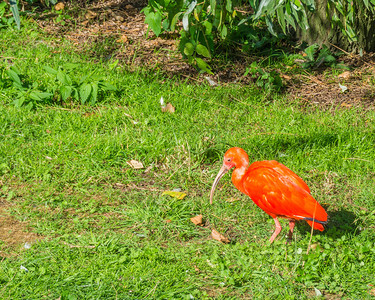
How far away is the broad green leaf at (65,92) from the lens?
17.4ft

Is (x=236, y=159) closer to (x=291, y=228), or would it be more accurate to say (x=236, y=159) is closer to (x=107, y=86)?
(x=291, y=228)

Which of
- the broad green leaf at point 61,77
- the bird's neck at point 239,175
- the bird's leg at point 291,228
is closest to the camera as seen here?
the bird's leg at point 291,228

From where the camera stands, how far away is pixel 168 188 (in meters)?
4.57

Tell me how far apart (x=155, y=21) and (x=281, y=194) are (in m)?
2.95

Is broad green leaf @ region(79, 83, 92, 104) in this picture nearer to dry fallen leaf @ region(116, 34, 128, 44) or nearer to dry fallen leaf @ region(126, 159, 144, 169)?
dry fallen leaf @ region(126, 159, 144, 169)

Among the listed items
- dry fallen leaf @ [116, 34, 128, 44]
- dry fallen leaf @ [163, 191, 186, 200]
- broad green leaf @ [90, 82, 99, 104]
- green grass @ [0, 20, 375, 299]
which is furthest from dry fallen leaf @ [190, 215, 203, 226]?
dry fallen leaf @ [116, 34, 128, 44]

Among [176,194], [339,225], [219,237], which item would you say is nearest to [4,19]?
[176,194]

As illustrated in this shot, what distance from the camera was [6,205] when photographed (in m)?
4.29

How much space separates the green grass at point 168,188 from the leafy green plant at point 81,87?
0.45 ft

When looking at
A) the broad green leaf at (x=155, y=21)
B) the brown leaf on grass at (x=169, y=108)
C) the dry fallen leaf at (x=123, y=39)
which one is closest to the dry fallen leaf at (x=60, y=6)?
the dry fallen leaf at (x=123, y=39)

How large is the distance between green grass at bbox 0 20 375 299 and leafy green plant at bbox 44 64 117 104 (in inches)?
5.4

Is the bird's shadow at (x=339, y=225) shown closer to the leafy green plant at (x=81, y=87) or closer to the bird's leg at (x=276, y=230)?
the bird's leg at (x=276, y=230)

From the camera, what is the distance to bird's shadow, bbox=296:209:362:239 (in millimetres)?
4016

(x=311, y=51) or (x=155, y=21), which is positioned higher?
(x=155, y=21)
